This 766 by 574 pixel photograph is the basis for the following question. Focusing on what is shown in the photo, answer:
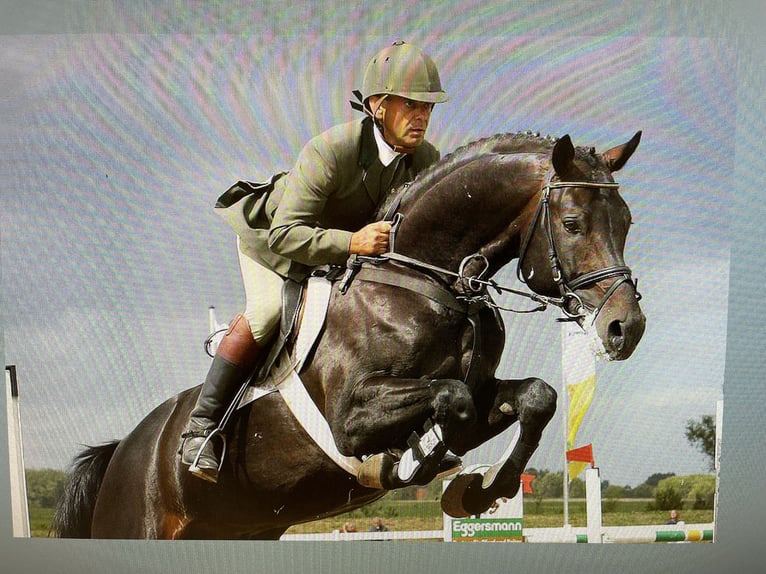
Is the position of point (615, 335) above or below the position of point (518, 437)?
above

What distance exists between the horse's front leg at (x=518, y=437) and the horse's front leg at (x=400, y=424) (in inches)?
9.3

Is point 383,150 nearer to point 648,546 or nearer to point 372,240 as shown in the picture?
point 372,240

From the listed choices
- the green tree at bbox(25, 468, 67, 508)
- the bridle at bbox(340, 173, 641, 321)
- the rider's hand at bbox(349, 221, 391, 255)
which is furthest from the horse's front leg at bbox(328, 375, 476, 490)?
the green tree at bbox(25, 468, 67, 508)

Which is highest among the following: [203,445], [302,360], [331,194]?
[331,194]

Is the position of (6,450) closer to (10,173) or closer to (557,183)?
(10,173)

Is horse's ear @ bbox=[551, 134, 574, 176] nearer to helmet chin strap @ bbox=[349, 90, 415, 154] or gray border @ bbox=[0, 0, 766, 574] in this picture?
helmet chin strap @ bbox=[349, 90, 415, 154]

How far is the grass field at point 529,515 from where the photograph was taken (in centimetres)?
→ 392

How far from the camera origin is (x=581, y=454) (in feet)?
13.1

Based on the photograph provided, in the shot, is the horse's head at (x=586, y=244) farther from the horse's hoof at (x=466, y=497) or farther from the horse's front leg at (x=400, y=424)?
the horse's hoof at (x=466, y=497)

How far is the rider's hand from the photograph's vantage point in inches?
134

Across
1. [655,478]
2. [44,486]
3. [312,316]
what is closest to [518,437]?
[312,316]

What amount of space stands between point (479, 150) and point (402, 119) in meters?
0.40

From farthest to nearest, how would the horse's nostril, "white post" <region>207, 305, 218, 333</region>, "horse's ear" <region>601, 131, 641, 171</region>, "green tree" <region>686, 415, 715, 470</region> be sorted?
A: "green tree" <region>686, 415, 715, 470</region>
"white post" <region>207, 305, 218, 333</region>
"horse's ear" <region>601, 131, 641, 171</region>
the horse's nostril

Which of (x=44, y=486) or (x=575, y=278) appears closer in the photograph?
(x=575, y=278)
